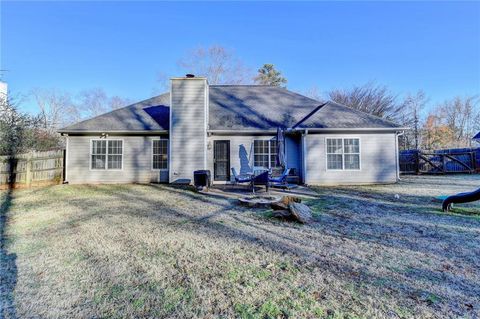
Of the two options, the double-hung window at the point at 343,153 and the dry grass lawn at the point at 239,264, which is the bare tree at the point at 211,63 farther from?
the dry grass lawn at the point at 239,264

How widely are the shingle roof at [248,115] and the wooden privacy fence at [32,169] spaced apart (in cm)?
152

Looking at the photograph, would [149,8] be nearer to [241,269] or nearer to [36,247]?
[36,247]

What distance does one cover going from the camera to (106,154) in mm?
11609

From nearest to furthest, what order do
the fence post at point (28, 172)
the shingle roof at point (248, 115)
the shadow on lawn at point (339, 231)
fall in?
the shadow on lawn at point (339, 231)
the fence post at point (28, 172)
the shingle roof at point (248, 115)

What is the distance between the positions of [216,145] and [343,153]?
6.01 m

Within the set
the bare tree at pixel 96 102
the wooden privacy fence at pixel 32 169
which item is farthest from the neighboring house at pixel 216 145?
the bare tree at pixel 96 102

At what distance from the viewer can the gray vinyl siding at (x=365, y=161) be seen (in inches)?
436

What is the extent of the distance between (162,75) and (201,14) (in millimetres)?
17015

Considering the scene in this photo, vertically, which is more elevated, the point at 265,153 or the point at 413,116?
the point at 413,116

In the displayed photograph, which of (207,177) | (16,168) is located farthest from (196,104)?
(16,168)

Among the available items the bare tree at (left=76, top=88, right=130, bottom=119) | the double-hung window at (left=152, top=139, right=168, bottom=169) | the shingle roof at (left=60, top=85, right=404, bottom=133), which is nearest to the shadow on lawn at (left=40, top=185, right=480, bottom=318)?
the double-hung window at (left=152, top=139, right=168, bottom=169)

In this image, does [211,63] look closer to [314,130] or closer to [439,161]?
[314,130]

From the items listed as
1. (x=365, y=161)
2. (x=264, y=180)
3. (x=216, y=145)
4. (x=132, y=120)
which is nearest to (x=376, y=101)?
(x=365, y=161)

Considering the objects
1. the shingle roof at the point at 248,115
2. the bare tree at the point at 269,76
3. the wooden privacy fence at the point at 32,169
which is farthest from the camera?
the bare tree at the point at 269,76
